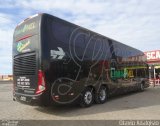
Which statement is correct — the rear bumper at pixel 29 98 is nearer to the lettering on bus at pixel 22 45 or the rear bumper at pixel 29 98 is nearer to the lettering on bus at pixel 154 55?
the lettering on bus at pixel 22 45

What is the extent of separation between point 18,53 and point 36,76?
5.68 ft

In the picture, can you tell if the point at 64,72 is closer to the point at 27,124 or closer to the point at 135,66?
the point at 27,124

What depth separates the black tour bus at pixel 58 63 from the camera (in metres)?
7.86

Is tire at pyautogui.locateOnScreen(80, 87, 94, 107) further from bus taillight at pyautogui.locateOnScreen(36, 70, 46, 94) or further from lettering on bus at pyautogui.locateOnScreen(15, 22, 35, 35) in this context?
lettering on bus at pyautogui.locateOnScreen(15, 22, 35, 35)

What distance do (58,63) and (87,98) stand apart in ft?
8.30

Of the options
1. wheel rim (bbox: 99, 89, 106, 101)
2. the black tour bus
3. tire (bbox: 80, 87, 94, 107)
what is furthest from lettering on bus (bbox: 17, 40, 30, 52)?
wheel rim (bbox: 99, 89, 106, 101)

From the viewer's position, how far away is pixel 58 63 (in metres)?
8.20

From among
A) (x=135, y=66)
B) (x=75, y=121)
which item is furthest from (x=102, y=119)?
(x=135, y=66)

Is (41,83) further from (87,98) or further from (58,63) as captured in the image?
(87,98)

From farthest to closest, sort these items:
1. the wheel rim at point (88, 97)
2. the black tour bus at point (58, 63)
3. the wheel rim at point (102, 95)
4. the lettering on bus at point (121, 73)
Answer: the lettering on bus at point (121, 73) → the wheel rim at point (102, 95) → the wheel rim at point (88, 97) → the black tour bus at point (58, 63)

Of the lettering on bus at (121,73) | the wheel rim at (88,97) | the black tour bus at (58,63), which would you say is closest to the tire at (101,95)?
the black tour bus at (58,63)

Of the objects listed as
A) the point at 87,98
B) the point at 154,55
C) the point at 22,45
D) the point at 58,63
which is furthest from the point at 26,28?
the point at 154,55

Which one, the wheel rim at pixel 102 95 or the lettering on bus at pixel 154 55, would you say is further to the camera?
the lettering on bus at pixel 154 55

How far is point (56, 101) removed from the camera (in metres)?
8.09
